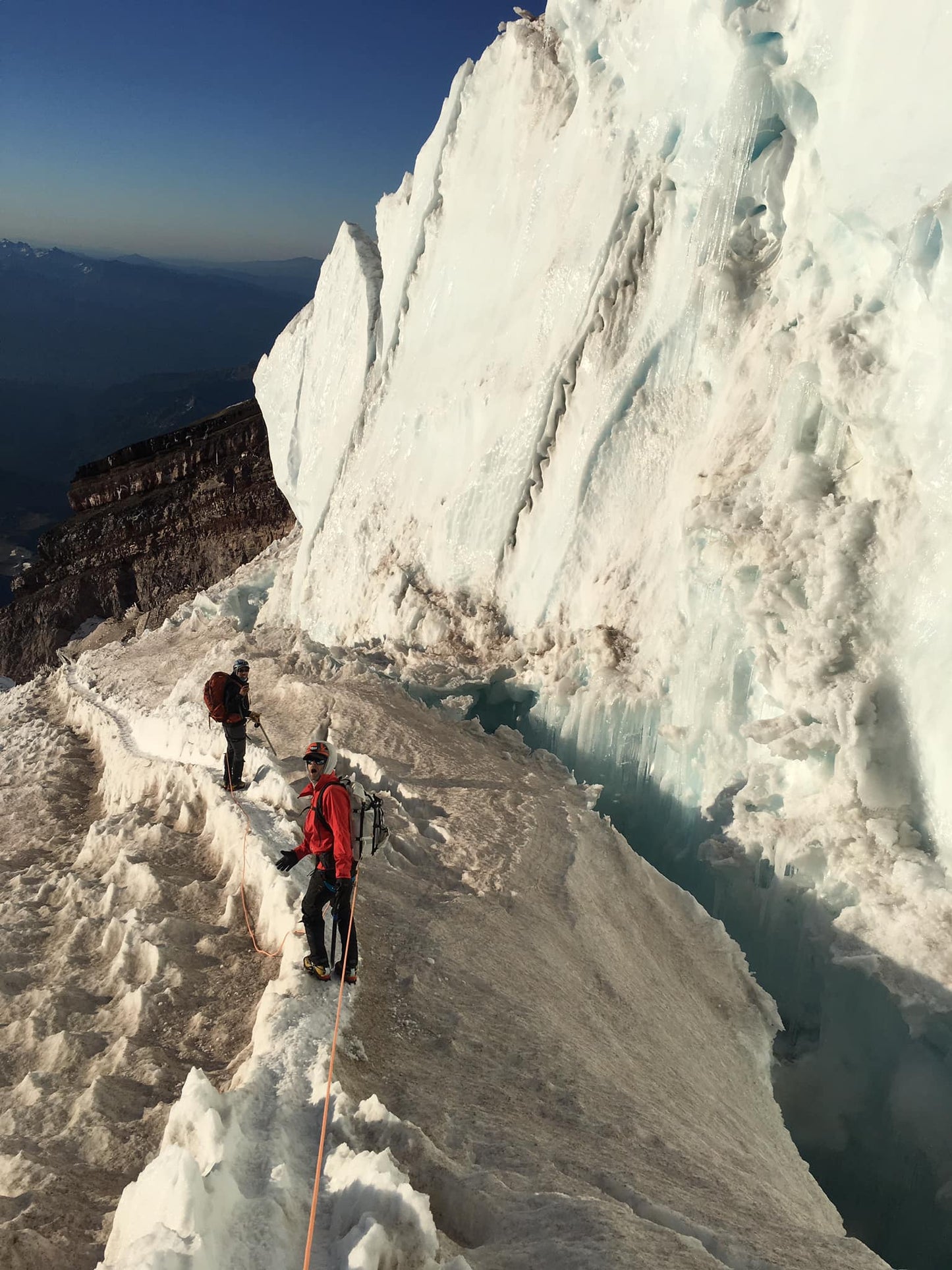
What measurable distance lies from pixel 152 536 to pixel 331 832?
82.3 ft

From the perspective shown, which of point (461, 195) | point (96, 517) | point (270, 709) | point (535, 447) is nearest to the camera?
point (270, 709)

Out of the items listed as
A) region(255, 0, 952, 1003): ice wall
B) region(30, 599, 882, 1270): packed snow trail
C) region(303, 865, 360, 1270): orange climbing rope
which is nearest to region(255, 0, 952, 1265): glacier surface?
region(255, 0, 952, 1003): ice wall

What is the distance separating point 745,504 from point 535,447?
361 centimetres

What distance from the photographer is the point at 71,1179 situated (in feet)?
11.0

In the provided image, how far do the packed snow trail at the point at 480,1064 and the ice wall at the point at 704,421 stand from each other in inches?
54.2

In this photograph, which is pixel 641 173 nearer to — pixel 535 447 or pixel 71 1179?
pixel 535 447

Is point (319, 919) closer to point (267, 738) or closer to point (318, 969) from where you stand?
point (318, 969)

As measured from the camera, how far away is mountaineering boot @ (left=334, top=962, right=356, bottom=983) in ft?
14.0

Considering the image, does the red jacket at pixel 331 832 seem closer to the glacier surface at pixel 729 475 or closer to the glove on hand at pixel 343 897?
the glove on hand at pixel 343 897

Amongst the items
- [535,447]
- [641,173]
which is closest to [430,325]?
[535,447]

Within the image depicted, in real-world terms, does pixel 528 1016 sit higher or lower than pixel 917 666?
lower

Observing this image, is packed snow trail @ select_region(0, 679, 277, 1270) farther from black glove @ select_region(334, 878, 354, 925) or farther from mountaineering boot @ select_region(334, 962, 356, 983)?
black glove @ select_region(334, 878, 354, 925)

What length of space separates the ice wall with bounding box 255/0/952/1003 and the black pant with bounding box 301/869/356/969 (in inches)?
158

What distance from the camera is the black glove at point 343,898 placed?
415 centimetres
